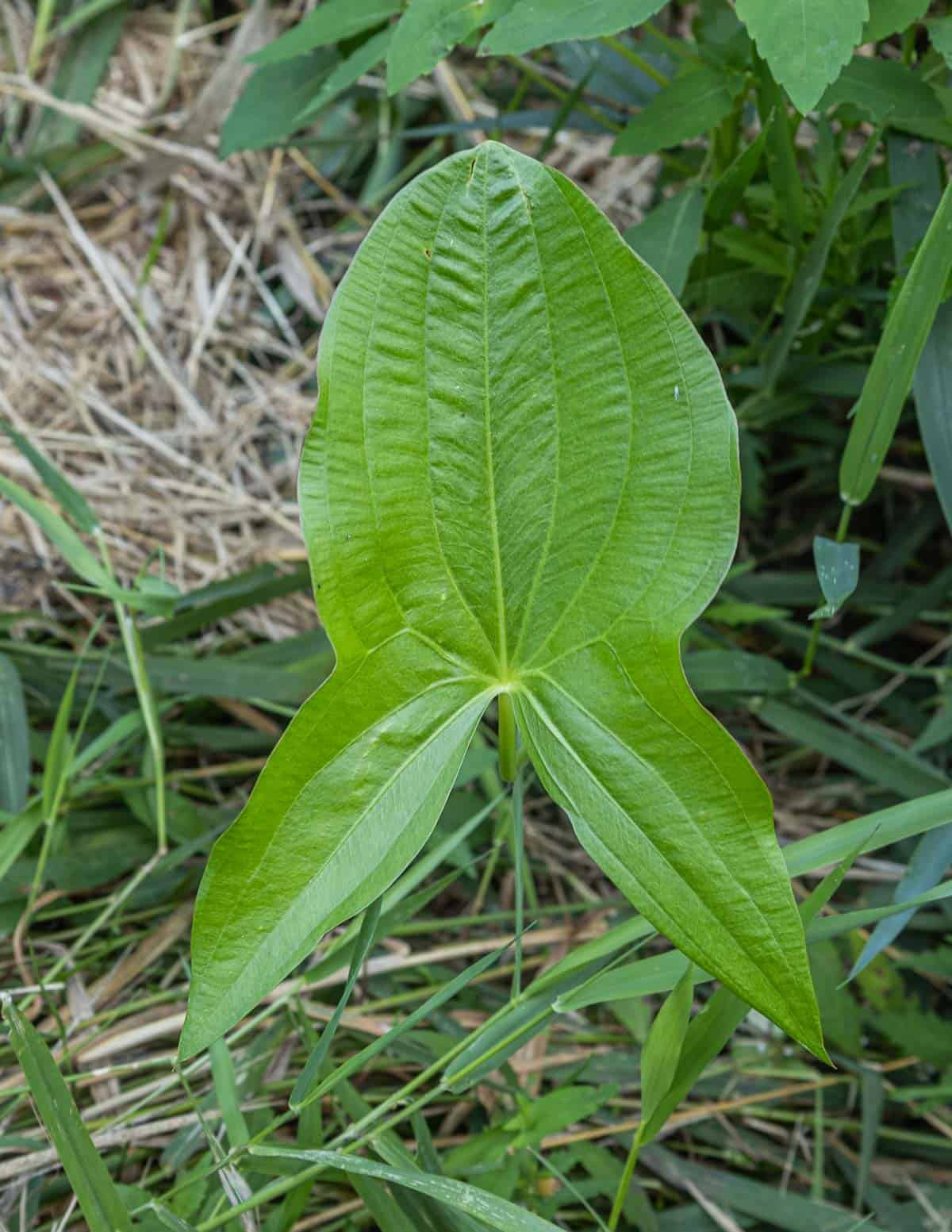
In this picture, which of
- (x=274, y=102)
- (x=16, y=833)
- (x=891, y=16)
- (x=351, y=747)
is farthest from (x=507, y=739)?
(x=274, y=102)

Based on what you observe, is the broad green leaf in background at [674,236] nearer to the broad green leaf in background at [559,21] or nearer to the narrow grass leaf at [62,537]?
the broad green leaf in background at [559,21]

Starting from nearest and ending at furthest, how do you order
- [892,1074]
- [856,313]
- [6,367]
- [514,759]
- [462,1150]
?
[514,759]
[462,1150]
[892,1074]
[856,313]
[6,367]

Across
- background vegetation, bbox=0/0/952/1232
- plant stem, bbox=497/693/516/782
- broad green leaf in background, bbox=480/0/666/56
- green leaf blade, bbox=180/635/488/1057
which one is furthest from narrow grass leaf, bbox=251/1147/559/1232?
broad green leaf in background, bbox=480/0/666/56

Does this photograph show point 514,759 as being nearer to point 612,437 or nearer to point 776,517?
point 612,437

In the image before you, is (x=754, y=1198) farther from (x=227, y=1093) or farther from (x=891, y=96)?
(x=891, y=96)

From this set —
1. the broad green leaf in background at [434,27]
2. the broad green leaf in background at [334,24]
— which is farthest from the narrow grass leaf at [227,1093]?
the broad green leaf in background at [334,24]

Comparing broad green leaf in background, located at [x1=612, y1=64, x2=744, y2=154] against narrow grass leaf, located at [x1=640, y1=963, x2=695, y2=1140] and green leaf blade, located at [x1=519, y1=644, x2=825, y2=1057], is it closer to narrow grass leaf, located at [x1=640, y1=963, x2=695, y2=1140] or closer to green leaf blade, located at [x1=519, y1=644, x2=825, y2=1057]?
green leaf blade, located at [x1=519, y1=644, x2=825, y2=1057]

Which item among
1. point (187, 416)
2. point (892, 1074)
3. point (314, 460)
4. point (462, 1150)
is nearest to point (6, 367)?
point (187, 416)
